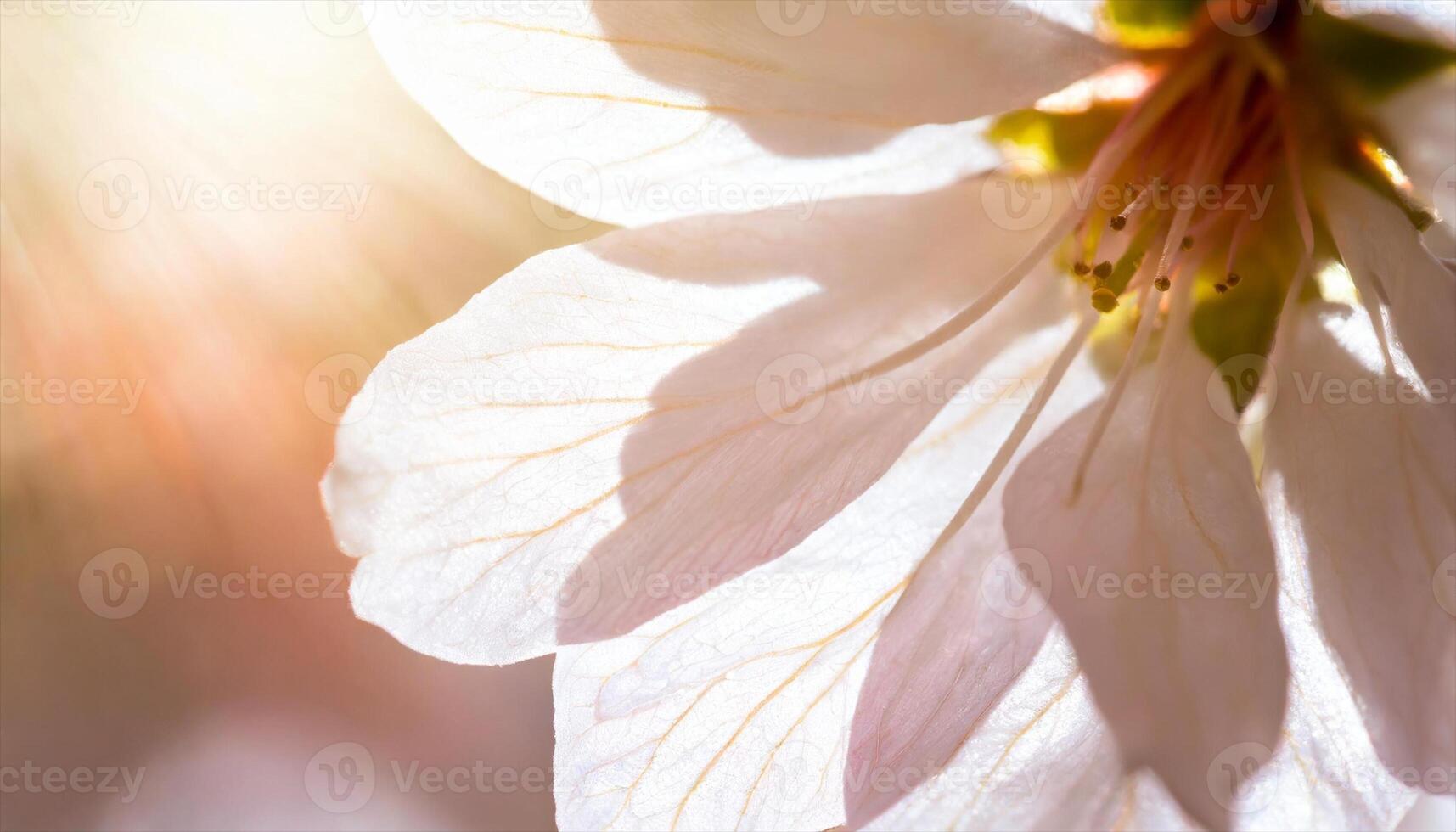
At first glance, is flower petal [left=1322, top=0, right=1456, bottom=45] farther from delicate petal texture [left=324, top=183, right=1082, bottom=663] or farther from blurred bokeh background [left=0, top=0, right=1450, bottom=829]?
blurred bokeh background [left=0, top=0, right=1450, bottom=829]

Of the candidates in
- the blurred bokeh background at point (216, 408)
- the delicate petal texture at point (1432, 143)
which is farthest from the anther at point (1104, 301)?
the blurred bokeh background at point (216, 408)

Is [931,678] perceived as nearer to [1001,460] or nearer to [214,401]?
[1001,460]

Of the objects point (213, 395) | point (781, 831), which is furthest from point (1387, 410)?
point (213, 395)

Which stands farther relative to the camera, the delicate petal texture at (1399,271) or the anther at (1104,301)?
the anther at (1104,301)

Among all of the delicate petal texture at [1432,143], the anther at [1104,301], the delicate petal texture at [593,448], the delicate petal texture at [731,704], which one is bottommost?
the delicate petal texture at [731,704]

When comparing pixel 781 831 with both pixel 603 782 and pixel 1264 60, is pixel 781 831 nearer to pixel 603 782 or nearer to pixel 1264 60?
pixel 603 782

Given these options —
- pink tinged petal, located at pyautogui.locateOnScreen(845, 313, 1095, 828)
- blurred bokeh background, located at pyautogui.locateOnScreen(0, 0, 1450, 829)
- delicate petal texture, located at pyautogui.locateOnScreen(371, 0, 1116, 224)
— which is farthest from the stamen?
blurred bokeh background, located at pyautogui.locateOnScreen(0, 0, 1450, 829)

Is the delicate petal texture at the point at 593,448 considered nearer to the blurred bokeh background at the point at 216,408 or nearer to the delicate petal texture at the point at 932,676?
the delicate petal texture at the point at 932,676

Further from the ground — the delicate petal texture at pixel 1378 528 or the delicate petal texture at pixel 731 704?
the delicate petal texture at pixel 1378 528
